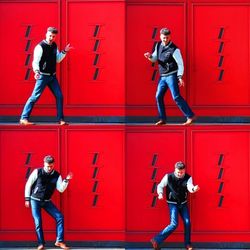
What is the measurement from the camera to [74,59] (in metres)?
13.1

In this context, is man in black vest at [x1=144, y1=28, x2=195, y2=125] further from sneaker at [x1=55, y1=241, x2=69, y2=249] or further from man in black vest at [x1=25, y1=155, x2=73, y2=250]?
sneaker at [x1=55, y1=241, x2=69, y2=249]

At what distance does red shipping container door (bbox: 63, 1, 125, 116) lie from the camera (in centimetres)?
1301

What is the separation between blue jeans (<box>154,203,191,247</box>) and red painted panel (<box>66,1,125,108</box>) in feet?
7.61

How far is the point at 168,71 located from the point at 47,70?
217 cm

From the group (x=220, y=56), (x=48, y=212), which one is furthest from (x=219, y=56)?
(x=48, y=212)

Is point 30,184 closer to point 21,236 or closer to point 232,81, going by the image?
point 21,236

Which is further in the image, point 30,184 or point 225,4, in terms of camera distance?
point 225,4

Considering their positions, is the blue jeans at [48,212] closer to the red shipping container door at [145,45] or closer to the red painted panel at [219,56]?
the red shipping container door at [145,45]

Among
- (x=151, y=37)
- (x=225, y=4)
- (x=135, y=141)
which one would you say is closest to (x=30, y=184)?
(x=135, y=141)

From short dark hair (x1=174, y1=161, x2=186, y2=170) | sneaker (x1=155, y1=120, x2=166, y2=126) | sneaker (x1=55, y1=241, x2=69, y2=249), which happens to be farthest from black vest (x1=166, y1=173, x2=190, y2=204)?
sneaker (x1=55, y1=241, x2=69, y2=249)

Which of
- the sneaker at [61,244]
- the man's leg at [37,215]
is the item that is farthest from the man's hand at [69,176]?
the sneaker at [61,244]

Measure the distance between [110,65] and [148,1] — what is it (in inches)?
55.1

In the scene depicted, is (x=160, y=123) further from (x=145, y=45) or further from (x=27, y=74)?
(x=27, y=74)

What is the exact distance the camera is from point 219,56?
42.6 feet
